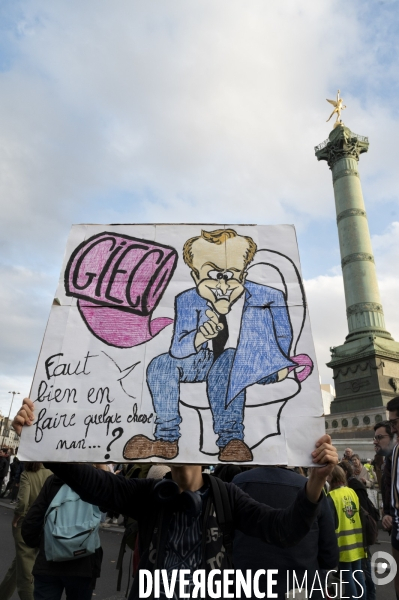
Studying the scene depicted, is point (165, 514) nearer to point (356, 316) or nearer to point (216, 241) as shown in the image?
point (216, 241)

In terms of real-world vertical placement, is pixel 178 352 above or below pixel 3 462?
below

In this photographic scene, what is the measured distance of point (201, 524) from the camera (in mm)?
1898

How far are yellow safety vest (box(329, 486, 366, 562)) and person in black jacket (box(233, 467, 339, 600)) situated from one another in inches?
75.6

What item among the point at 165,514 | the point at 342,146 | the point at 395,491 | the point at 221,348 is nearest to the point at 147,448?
the point at 165,514

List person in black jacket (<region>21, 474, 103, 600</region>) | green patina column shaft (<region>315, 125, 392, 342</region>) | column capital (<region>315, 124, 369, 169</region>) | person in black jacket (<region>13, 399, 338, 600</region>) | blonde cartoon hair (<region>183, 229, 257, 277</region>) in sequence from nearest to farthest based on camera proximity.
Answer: person in black jacket (<region>13, 399, 338, 600</region>) < blonde cartoon hair (<region>183, 229, 257, 277</region>) < person in black jacket (<region>21, 474, 103, 600</region>) < green patina column shaft (<region>315, 125, 392, 342</region>) < column capital (<region>315, 124, 369, 169</region>)

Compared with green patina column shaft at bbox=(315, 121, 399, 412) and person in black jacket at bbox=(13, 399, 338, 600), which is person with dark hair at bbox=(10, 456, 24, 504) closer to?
person in black jacket at bbox=(13, 399, 338, 600)

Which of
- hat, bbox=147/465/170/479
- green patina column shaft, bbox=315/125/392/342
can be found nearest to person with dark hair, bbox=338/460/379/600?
hat, bbox=147/465/170/479

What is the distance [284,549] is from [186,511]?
3.38 feet

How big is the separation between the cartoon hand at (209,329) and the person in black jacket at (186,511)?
617 mm

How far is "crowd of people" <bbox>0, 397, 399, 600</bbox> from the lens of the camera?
1864 mm

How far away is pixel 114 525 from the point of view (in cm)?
1063

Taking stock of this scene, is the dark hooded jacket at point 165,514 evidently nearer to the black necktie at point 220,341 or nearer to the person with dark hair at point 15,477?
the black necktie at point 220,341

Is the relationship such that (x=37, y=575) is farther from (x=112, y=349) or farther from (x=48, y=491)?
(x=112, y=349)

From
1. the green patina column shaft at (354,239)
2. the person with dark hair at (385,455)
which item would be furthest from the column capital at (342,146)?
the person with dark hair at (385,455)
